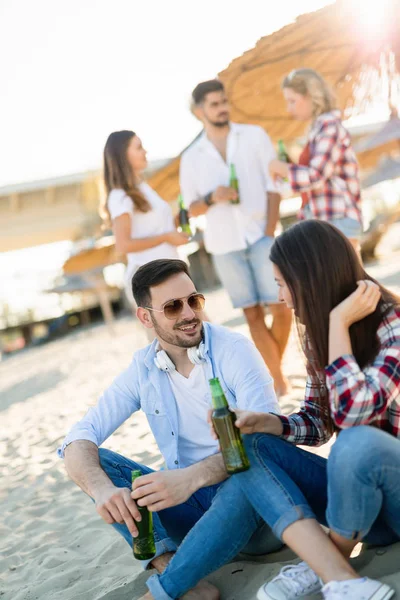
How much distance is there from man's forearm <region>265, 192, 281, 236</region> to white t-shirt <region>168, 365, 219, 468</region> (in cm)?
213

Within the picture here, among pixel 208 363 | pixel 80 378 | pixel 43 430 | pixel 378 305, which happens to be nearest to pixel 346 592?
pixel 378 305

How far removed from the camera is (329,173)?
4.18 metres

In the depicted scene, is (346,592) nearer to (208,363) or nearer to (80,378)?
(208,363)

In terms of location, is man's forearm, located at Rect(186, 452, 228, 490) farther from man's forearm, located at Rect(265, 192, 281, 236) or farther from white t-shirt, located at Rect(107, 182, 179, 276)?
man's forearm, located at Rect(265, 192, 281, 236)

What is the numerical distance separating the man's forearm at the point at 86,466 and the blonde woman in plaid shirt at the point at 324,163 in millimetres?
2271

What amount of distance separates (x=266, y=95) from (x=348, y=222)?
2.68 meters

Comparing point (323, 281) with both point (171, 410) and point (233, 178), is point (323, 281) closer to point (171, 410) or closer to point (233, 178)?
point (171, 410)

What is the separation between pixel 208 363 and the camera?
2551mm

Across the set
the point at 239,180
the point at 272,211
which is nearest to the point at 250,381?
the point at 272,211

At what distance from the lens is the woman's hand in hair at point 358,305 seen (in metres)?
2.02

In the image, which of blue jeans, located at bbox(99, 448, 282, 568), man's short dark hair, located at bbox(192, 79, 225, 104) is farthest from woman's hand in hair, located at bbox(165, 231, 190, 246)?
blue jeans, located at bbox(99, 448, 282, 568)

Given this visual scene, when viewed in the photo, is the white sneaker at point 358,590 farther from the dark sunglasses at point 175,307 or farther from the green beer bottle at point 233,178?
the green beer bottle at point 233,178

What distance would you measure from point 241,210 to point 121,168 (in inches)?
33.4

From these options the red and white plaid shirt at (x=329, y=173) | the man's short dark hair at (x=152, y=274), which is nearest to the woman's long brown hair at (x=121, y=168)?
the red and white plaid shirt at (x=329, y=173)
